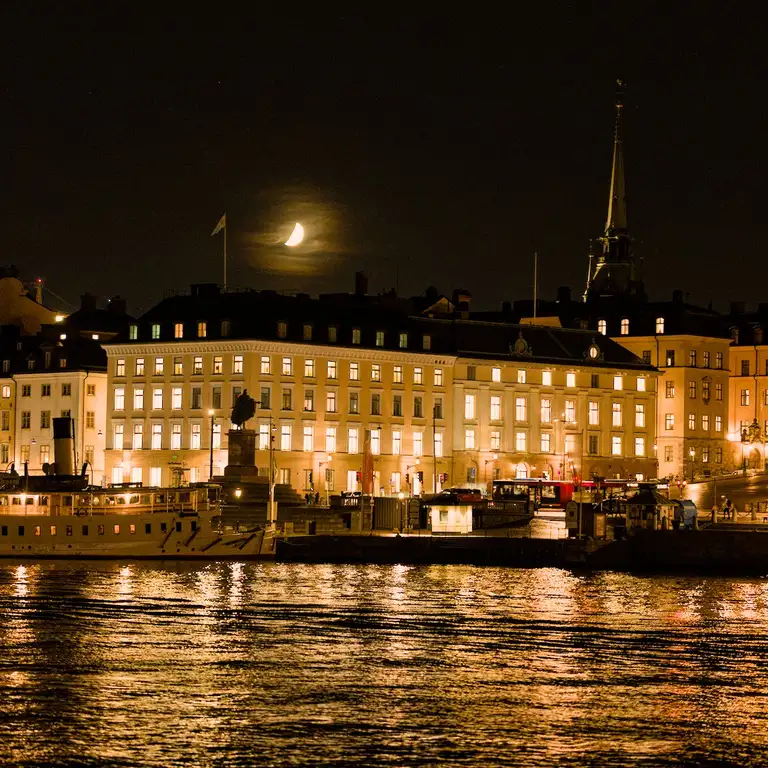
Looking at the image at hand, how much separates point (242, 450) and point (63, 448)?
15.2 m

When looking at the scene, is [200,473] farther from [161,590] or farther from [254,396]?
[161,590]

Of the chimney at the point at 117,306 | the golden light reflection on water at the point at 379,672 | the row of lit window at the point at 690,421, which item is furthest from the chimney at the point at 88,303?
the golden light reflection on water at the point at 379,672

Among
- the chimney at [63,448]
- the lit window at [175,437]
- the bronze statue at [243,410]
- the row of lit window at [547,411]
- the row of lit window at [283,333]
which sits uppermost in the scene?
the row of lit window at [283,333]

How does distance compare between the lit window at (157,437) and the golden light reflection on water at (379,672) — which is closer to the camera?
the golden light reflection on water at (379,672)

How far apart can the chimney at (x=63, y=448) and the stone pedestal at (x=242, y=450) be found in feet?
40.6

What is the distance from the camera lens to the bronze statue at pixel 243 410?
107750 millimetres

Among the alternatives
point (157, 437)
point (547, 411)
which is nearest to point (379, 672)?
point (157, 437)

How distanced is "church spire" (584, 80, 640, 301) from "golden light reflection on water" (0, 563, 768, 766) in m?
87.3

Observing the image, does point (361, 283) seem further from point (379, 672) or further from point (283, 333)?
point (379, 672)

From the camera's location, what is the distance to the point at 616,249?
164125 millimetres

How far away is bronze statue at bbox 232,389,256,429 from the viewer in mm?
107750

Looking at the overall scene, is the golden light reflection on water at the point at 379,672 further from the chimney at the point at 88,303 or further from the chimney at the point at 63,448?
the chimney at the point at 88,303

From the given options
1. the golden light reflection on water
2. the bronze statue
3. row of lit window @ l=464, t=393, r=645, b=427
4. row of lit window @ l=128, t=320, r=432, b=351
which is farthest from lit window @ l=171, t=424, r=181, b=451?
the golden light reflection on water

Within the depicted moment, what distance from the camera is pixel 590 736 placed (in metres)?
40.4
